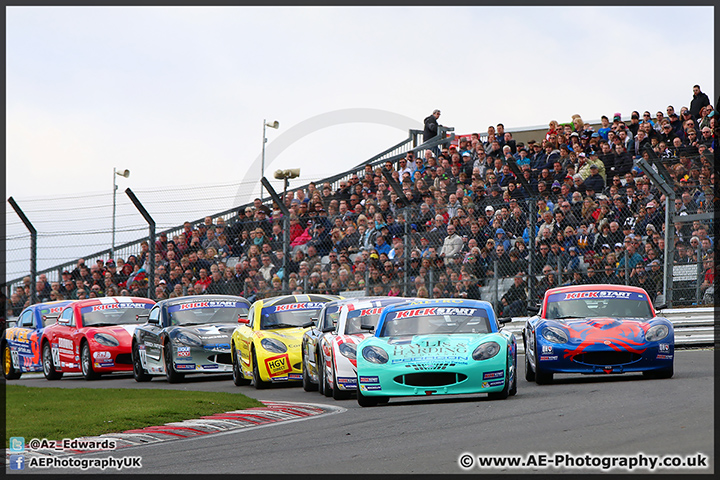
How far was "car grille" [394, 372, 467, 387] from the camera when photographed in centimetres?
1158

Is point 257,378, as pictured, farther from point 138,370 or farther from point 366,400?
point 138,370

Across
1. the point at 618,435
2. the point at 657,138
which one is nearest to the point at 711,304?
the point at 657,138

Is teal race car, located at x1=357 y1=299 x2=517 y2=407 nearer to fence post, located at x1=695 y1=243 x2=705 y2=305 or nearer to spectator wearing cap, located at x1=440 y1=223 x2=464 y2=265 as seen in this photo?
fence post, located at x1=695 y1=243 x2=705 y2=305

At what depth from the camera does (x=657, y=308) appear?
14.1m

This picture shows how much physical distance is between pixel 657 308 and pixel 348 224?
816 centimetres

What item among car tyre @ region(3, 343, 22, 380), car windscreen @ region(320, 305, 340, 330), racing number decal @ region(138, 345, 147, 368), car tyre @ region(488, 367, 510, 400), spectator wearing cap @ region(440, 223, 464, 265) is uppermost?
spectator wearing cap @ region(440, 223, 464, 265)

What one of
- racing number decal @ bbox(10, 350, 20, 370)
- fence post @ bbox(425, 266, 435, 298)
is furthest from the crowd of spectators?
racing number decal @ bbox(10, 350, 20, 370)

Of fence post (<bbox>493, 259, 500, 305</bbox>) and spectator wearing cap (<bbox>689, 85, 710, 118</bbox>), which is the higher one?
spectator wearing cap (<bbox>689, 85, 710, 118</bbox>)

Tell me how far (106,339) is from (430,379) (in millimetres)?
10059

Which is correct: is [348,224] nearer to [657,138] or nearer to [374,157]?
[657,138]

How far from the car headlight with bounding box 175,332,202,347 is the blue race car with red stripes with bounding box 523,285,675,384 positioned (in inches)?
229

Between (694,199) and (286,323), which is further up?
(694,199)

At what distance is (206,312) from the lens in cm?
1861

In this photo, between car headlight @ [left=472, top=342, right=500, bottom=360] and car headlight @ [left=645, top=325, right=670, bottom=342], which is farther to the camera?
car headlight @ [left=645, top=325, right=670, bottom=342]
